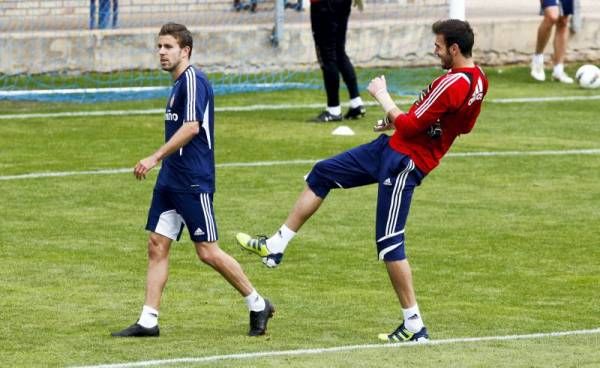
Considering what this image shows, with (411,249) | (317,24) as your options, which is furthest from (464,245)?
(317,24)

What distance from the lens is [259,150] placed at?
55.5 feet

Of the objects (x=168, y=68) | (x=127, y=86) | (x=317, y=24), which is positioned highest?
(x=168, y=68)

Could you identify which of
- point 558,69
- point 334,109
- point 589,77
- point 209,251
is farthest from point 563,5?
point 209,251

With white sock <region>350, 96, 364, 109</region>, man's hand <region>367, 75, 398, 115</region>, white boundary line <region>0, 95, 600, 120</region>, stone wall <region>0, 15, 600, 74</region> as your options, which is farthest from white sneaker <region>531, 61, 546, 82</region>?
man's hand <region>367, 75, 398, 115</region>

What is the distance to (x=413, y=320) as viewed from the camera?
30.1ft

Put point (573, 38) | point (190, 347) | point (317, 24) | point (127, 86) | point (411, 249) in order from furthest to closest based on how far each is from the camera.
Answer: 1. point (573, 38)
2. point (127, 86)
3. point (317, 24)
4. point (411, 249)
5. point (190, 347)

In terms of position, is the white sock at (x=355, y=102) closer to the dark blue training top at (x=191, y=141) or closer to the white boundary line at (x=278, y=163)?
the white boundary line at (x=278, y=163)

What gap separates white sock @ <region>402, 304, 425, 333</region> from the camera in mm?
9156

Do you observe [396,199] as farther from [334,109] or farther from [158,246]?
[334,109]

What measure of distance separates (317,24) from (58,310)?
8852 mm

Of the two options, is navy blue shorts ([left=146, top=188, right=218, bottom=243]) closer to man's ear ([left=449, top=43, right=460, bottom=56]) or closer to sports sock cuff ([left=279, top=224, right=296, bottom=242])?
sports sock cuff ([left=279, top=224, right=296, bottom=242])

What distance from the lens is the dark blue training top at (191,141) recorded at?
9180 mm

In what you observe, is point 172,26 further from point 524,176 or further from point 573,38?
point 573,38

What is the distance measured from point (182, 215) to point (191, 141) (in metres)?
0.44
